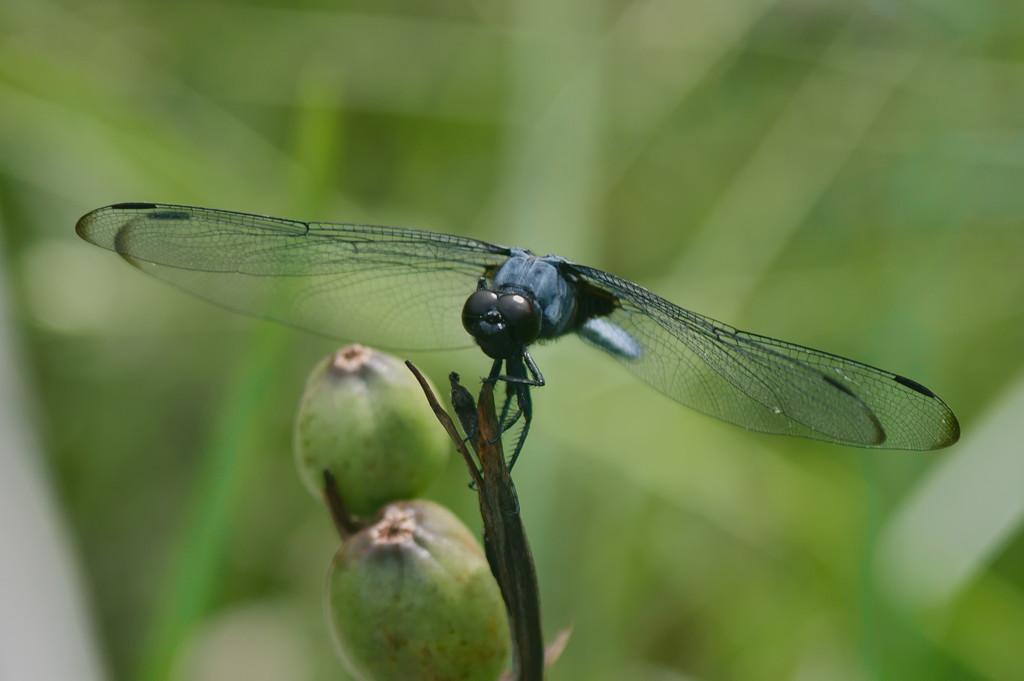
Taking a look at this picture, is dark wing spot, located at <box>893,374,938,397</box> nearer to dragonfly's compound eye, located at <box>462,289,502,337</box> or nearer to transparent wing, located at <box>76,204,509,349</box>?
dragonfly's compound eye, located at <box>462,289,502,337</box>

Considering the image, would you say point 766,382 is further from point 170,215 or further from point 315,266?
point 170,215

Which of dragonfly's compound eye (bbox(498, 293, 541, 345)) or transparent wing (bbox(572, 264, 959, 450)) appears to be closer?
transparent wing (bbox(572, 264, 959, 450))

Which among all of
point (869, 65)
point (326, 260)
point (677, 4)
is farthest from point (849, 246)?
point (326, 260)

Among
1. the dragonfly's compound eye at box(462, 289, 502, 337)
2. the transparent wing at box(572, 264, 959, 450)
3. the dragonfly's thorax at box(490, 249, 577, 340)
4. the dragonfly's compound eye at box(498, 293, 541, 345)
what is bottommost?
the dragonfly's compound eye at box(462, 289, 502, 337)

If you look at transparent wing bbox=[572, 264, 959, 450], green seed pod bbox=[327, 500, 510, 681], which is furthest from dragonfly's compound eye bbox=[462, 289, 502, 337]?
green seed pod bbox=[327, 500, 510, 681]

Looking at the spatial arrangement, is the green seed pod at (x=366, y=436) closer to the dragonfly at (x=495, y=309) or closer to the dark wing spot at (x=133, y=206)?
the dragonfly at (x=495, y=309)

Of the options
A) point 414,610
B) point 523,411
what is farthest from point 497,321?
point 414,610

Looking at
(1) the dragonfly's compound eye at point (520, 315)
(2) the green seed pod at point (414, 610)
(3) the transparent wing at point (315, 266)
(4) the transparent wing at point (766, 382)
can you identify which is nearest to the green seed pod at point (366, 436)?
(2) the green seed pod at point (414, 610)

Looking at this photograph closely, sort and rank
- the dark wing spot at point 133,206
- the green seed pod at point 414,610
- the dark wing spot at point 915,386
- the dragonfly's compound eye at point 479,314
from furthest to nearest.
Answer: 1. the dark wing spot at point 133,206
2. the dragonfly's compound eye at point 479,314
3. the dark wing spot at point 915,386
4. the green seed pod at point 414,610
